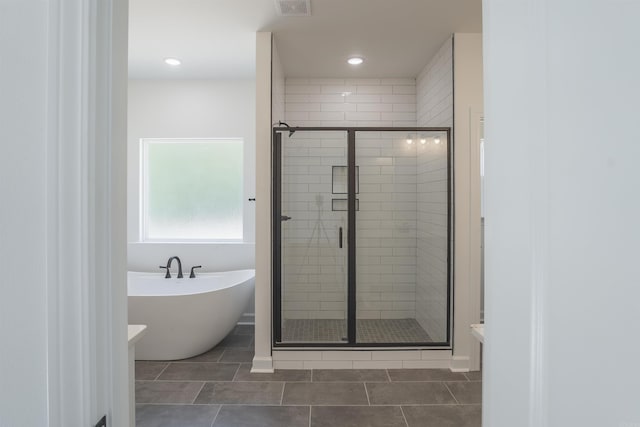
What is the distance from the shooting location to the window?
3.97 m

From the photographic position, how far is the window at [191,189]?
13.0 feet

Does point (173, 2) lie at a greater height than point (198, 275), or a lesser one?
greater

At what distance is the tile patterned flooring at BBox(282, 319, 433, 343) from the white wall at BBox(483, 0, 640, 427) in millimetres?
2545

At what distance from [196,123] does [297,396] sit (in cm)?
288

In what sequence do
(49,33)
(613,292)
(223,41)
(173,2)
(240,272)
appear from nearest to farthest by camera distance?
(613,292), (49,33), (173,2), (223,41), (240,272)

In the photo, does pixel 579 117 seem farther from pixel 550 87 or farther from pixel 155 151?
pixel 155 151

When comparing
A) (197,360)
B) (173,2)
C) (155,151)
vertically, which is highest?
(173,2)

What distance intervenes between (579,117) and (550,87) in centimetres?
7

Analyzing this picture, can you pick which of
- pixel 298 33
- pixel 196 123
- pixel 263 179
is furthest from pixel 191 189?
pixel 298 33

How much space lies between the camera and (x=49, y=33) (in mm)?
569

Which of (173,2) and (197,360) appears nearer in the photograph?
(173,2)

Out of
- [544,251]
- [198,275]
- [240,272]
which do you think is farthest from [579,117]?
[198,275]

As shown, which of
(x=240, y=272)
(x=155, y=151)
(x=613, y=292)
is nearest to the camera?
(x=613, y=292)

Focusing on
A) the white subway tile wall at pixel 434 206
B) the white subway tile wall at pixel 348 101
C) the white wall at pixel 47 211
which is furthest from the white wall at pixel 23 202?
the white subway tile wall at pixel 348 101
